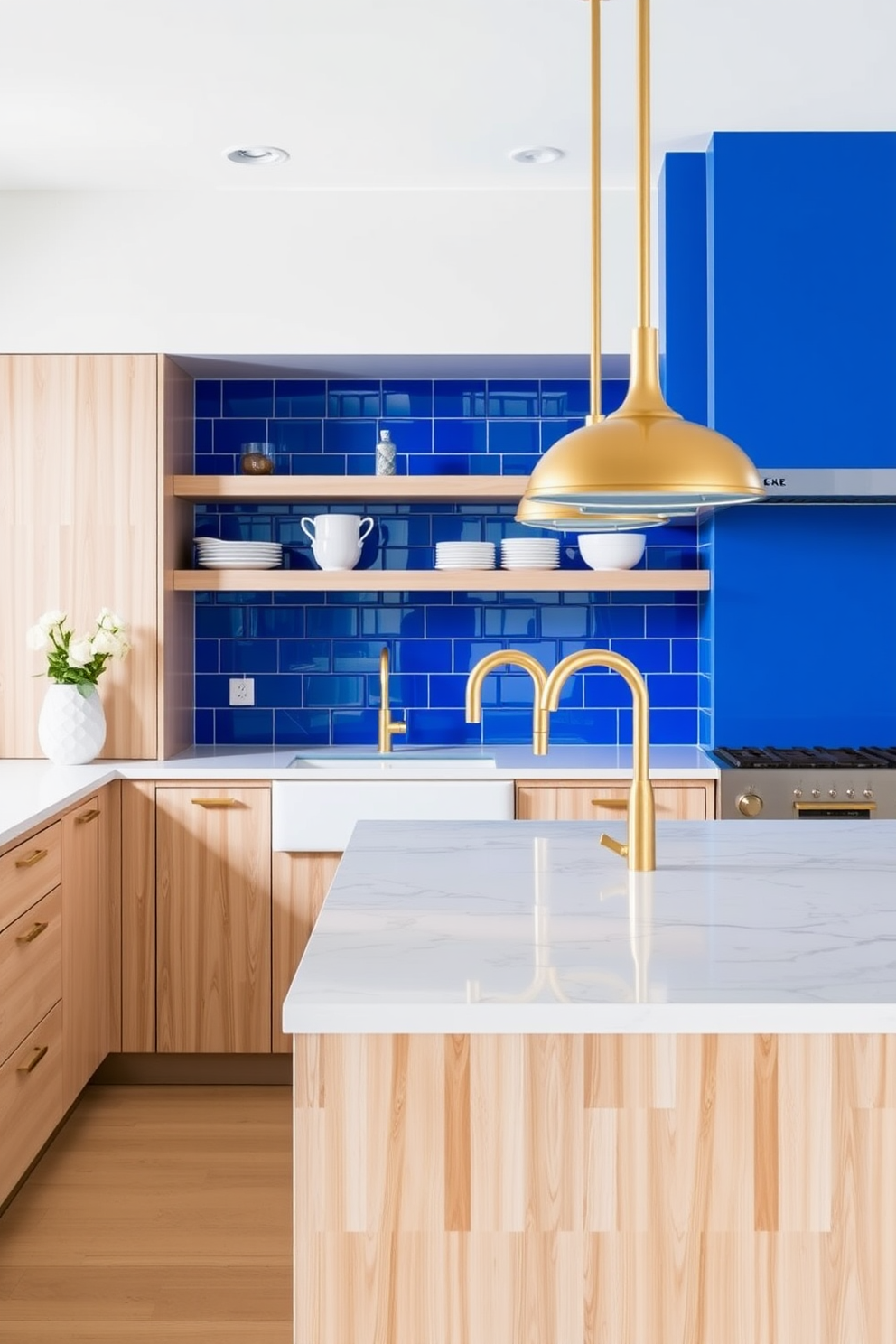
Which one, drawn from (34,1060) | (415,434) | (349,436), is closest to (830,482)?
(415,434)

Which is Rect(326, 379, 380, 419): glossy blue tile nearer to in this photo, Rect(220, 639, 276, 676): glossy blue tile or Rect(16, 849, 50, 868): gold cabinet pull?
Rect(220, 639, 276, 676): glossy blue tile

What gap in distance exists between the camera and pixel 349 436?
14.6ft

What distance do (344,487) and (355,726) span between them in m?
0.86

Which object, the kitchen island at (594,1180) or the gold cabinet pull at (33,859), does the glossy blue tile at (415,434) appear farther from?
the kitchen island at (594,1180)

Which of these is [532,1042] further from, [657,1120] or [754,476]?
[754,476]

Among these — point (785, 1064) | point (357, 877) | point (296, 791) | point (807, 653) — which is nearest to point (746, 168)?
point (807, 653)

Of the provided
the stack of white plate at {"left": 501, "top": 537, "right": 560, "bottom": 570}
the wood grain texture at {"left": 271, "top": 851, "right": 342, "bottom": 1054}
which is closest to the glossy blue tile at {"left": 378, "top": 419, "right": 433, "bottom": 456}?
the stack of white plate at {"left": 501, "top": 537, "right": 560, "bottom": 570}

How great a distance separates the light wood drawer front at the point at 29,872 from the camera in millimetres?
2816

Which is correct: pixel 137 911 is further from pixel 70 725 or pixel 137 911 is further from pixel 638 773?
pixel 638 773

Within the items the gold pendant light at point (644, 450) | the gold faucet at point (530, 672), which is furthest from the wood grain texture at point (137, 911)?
the gold pendant light at point (644, 450)

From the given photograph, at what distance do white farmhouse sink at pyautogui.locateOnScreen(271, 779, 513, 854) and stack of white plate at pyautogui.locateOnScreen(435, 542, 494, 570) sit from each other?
30.1 inches

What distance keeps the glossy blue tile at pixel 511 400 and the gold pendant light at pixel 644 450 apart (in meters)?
2.58

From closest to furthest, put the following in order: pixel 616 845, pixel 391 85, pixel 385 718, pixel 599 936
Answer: pixel 599 936, pixel 616 845, pixel 391 85, pixel 385 718

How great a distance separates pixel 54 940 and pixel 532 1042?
2043 mm
